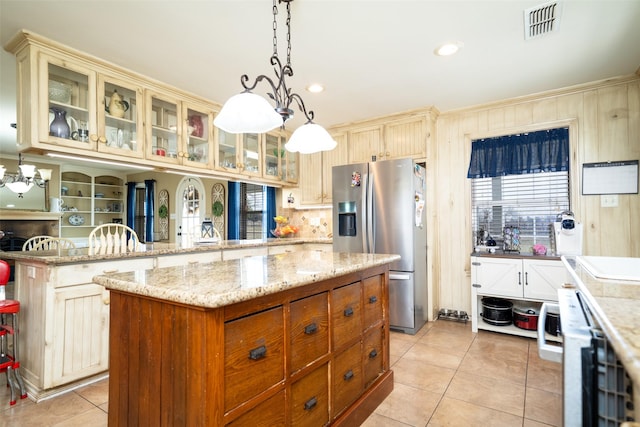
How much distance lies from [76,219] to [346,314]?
7384 mm

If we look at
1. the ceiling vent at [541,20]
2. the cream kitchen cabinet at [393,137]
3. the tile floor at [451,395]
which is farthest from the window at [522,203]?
the ceiling vent at [541,20]

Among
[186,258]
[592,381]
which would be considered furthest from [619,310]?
[186,258]

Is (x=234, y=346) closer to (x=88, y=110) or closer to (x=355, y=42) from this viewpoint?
(x=355, y=42)

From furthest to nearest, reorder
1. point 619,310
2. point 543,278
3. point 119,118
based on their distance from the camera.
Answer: point 543,278 < point 119,118 < point 619,310

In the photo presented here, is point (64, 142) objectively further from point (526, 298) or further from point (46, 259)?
point (526, 298)

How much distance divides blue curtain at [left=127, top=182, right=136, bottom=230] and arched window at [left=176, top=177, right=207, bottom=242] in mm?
1966

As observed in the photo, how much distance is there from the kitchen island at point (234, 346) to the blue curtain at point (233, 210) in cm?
376

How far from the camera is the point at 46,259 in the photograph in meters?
2.10

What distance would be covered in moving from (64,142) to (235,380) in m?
2.43

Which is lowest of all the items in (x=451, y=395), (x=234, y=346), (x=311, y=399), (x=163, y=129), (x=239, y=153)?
(x=451, y=395)

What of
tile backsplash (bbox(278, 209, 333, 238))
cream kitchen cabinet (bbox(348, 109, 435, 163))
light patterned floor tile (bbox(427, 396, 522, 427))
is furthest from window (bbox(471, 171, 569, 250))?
light patterned floor tile (bbox(427, 396, 522, 427))

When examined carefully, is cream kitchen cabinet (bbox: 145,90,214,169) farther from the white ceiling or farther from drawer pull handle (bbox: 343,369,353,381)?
drawer pull handle (bbox: 343,369,353,381)

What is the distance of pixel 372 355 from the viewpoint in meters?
2.02

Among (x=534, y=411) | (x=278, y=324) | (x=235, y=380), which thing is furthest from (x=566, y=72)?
(x=235, y=380)
